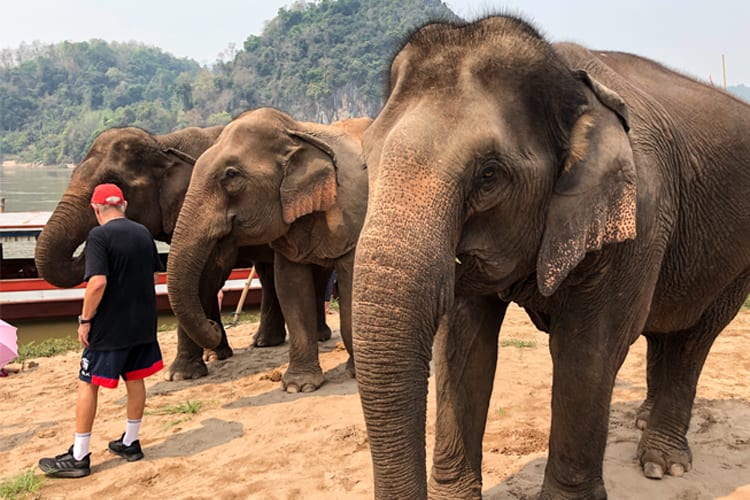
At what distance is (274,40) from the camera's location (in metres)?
139

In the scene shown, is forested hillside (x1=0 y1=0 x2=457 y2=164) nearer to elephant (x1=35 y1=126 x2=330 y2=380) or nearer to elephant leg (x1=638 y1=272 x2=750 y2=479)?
elephant (x1=35 y1=126 x2=330 y2=380)

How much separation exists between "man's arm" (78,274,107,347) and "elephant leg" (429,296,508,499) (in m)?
2.13

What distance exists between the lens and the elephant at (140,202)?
6.27 m

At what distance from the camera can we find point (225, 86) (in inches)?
4909

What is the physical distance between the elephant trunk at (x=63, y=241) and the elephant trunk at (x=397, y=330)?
4988mm

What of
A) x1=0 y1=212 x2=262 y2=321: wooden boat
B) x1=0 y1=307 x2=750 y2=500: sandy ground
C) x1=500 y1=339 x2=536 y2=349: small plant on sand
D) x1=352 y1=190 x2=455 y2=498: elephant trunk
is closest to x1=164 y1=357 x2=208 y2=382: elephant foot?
x1=0 y1=307 x2=750 y2=500: sandy ground

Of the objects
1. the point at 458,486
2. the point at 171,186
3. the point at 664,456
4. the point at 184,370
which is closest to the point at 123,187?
the point at 171,186

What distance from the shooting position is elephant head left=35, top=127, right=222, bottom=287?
6270 mm

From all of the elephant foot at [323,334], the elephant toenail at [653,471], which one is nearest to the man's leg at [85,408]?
the elephant toenail at [653,471]

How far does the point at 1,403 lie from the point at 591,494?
15.9 feet

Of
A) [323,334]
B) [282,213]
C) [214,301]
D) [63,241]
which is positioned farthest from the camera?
[323,334]

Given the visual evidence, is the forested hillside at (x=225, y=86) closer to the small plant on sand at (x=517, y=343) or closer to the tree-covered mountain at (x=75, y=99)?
the tree-covered mountain at (x=75, y=99)

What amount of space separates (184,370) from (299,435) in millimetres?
2124

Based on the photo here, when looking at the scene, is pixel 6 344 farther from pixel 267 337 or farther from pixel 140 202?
pixel 267 337
